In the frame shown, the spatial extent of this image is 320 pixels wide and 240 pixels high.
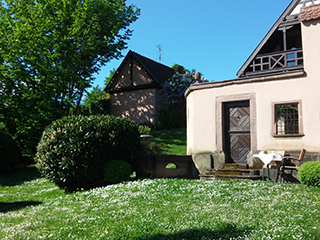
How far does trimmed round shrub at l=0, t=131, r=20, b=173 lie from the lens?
19250 millimetres

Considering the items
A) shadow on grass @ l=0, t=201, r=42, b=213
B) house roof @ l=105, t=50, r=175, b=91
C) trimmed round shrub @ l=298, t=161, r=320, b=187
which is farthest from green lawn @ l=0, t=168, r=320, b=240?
house roof @ l=105, t=50, r=175, b=91

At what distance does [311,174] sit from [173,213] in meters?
4.64

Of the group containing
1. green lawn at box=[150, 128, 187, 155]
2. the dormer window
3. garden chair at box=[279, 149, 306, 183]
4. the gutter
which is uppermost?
the dormer window

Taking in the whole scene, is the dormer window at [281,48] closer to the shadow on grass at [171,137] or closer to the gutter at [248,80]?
the shadow on grass at [171,137]

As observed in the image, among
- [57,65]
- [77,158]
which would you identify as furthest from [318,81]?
[57,65]

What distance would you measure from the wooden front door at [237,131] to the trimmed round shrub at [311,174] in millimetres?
2927

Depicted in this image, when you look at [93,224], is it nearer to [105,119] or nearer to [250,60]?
[105,119]

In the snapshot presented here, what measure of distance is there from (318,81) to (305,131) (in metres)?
1.76

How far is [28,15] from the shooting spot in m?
21.7

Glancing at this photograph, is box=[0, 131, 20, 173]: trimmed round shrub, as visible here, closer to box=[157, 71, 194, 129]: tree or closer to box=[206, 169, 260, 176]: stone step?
box=[157, 71, 194, 129]: tree

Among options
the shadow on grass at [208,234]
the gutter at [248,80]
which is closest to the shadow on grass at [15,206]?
the shadow on grass at [208,234]

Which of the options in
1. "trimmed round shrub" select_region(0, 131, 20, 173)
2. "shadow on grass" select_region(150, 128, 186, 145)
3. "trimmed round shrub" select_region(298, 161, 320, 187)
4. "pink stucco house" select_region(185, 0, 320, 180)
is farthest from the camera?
"shadow on grass" select_region(150, 128, 186, 145)

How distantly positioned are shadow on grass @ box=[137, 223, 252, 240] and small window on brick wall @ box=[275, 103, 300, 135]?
6.90 metres

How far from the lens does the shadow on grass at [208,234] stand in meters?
5.14
